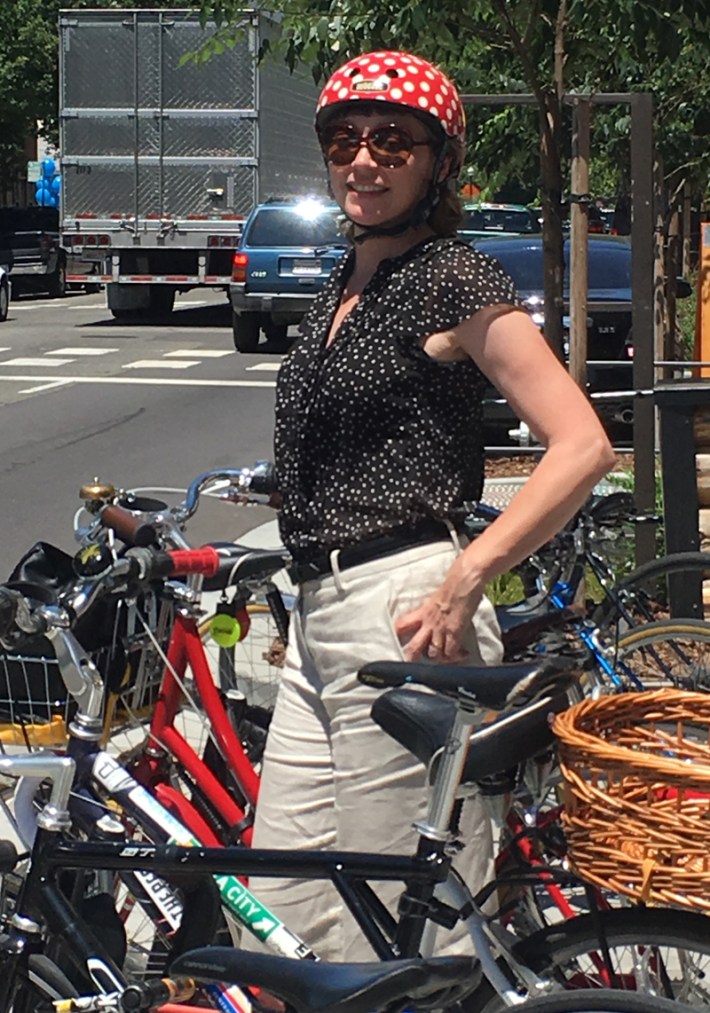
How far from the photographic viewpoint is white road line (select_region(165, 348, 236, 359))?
20297 millimetres

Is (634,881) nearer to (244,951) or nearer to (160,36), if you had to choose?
(244,951)

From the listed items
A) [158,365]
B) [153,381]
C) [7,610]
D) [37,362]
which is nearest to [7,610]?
[7,610]

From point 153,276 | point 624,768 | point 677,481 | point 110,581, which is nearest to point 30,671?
point 110,581

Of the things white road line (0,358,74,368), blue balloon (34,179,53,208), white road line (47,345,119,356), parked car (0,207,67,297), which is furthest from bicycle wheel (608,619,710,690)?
blue balloon (34,179,53,208)

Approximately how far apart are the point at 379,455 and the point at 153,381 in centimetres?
1491

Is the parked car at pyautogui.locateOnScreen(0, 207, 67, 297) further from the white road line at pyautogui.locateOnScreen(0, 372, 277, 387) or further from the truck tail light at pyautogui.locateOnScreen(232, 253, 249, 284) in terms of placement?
the white road line at pyautogui.locateOnScreen(0, 372, 277, 387)

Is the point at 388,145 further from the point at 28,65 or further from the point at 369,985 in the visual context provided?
the point at 28,65

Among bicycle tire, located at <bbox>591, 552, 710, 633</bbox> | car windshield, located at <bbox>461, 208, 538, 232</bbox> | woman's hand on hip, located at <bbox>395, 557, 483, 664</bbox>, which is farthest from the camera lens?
car windshield, located at <bbox>461, 208, 538, 232</bbox>

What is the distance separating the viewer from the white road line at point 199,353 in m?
20.3

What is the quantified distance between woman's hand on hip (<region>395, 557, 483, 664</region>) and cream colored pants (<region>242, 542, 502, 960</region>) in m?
0.08

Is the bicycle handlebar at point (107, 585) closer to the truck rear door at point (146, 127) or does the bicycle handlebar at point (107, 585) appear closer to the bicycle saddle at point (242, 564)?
the bicycle saddle at point (242, 564)

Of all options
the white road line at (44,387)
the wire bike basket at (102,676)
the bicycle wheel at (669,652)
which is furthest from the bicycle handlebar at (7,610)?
the white road line at (44,387)

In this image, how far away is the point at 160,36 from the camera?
23859 mm

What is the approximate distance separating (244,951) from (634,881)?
0.62 metres
